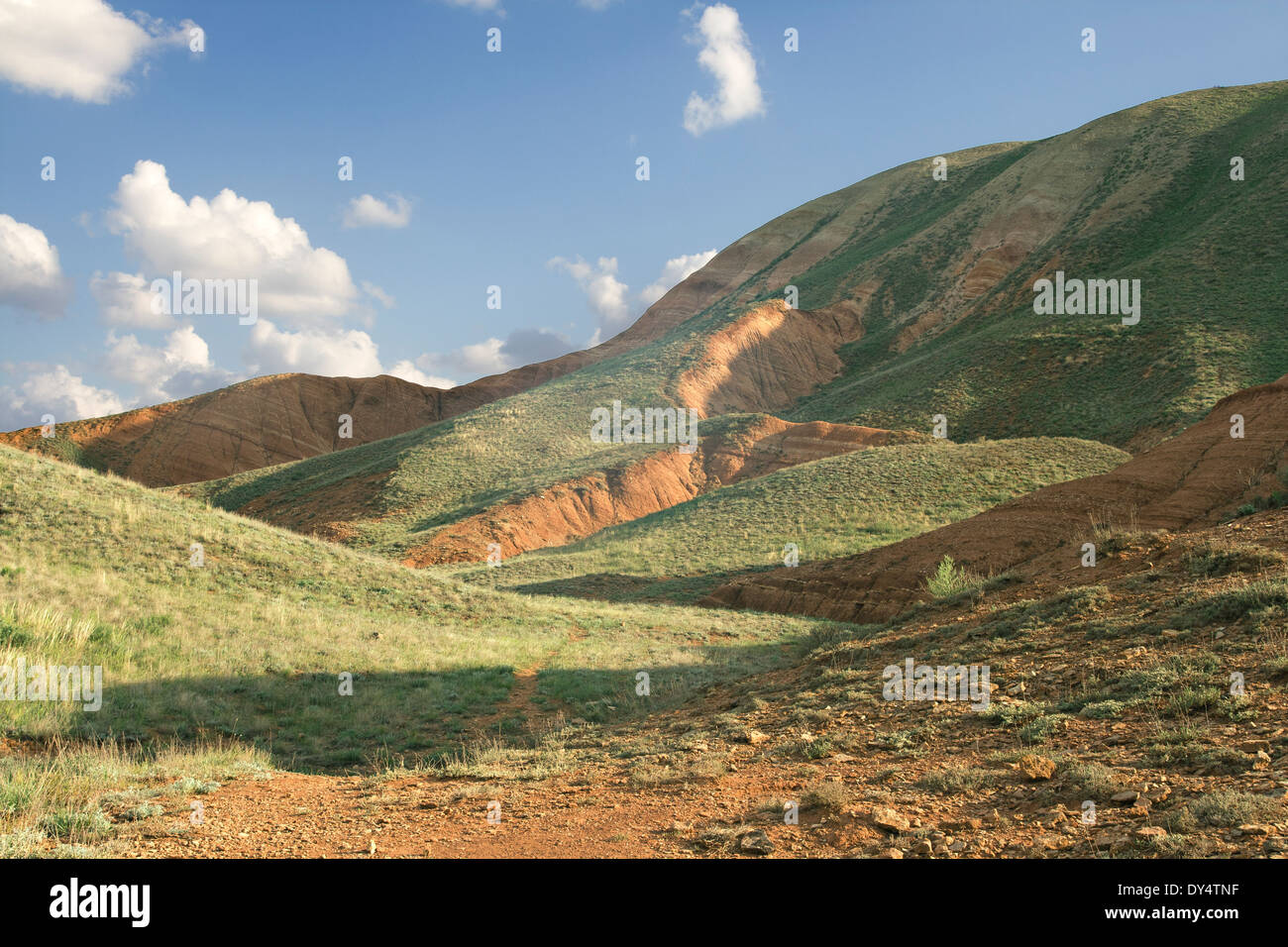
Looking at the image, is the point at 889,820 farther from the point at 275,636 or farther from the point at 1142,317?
the point at 1142,317

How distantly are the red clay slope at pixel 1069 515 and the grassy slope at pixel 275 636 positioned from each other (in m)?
2.35

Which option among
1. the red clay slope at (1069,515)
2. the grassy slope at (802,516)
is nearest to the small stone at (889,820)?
the red clay slope at (1069,515)

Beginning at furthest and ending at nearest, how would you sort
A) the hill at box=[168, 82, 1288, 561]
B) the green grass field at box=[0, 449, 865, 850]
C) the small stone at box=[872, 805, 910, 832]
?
the hill at box=[168, 82, 1288, 561] → the green grass field at box=[0, 449, 865, 850] → the small stone at box=[872, 805, 910, 832]

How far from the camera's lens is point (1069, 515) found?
21125 millimetres

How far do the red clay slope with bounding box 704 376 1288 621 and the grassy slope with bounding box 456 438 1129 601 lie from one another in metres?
4.97

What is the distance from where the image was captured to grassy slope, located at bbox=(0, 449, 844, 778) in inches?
405

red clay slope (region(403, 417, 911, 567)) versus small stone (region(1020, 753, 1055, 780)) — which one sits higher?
red clay slope (region(403, 417, 911, 567))

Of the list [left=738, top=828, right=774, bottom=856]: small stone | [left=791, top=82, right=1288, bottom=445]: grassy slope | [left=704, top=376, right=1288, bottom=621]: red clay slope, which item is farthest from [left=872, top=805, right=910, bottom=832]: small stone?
[left=791, top=82, right=1288, bottom=445]: grassy slope

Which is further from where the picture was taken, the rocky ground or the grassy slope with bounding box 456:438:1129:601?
the grassy slope with bounding box 456:438:1129:601

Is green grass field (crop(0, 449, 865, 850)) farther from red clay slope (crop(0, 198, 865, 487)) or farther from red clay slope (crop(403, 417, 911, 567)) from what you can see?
red clay slope (crop(0, 198, 865, 487))

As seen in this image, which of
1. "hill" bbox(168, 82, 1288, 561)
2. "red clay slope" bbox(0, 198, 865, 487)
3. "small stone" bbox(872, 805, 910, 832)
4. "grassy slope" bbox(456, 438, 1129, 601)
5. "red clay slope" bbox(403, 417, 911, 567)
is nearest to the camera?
"small stone" bbox(872, 805, 910, 832)

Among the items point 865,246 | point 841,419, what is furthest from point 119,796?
point 865,246
